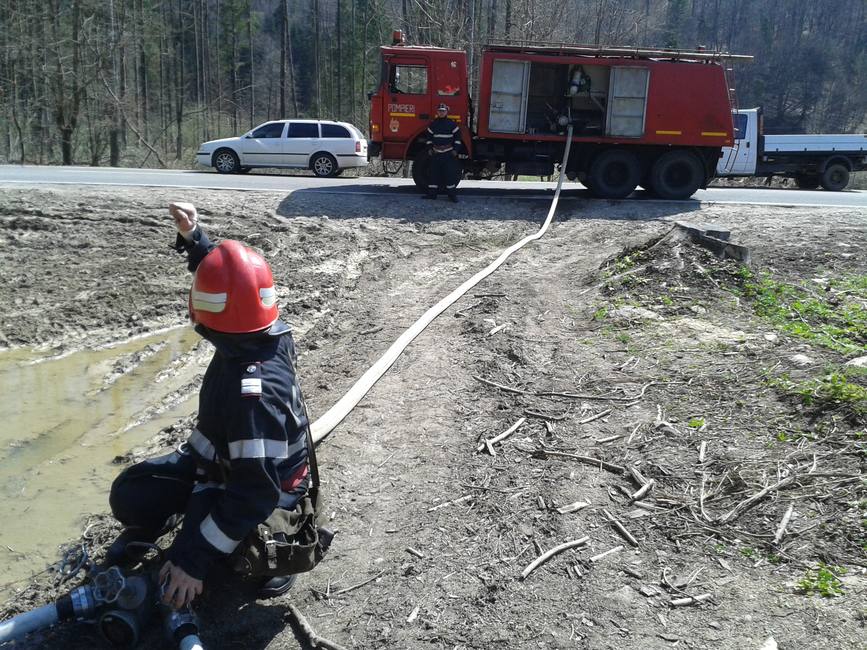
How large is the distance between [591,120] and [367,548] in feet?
44.7

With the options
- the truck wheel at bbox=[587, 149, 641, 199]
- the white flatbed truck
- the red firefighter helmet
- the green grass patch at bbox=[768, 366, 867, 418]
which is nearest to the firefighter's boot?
the red firefighter helmet

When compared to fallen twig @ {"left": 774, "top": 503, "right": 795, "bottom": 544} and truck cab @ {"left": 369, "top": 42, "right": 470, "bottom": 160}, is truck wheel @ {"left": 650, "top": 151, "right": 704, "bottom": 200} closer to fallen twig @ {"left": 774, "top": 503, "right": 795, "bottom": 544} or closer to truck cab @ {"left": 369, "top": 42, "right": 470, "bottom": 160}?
truck cab @ {"left": 369, "top": 42, "right": 470, "bottom": 160}

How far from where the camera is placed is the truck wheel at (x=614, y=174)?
1512 centimetres

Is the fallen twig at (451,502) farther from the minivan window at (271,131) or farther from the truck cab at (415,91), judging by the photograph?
the minivan window at (271,131)

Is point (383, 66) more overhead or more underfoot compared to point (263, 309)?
more overhead

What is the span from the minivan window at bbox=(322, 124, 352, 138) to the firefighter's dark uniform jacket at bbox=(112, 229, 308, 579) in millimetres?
18594

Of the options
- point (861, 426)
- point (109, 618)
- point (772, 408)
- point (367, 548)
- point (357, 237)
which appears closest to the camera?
point (109, 618)

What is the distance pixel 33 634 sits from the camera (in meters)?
3.06

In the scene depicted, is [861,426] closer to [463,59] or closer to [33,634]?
[33,634]

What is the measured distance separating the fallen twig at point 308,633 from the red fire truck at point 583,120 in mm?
12662

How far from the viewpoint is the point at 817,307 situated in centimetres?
662

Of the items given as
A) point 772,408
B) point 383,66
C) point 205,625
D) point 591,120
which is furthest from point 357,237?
point 205,625

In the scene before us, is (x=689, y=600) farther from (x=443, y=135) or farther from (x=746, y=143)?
(x=746, y=143)

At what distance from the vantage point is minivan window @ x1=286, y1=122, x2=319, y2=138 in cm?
2083
